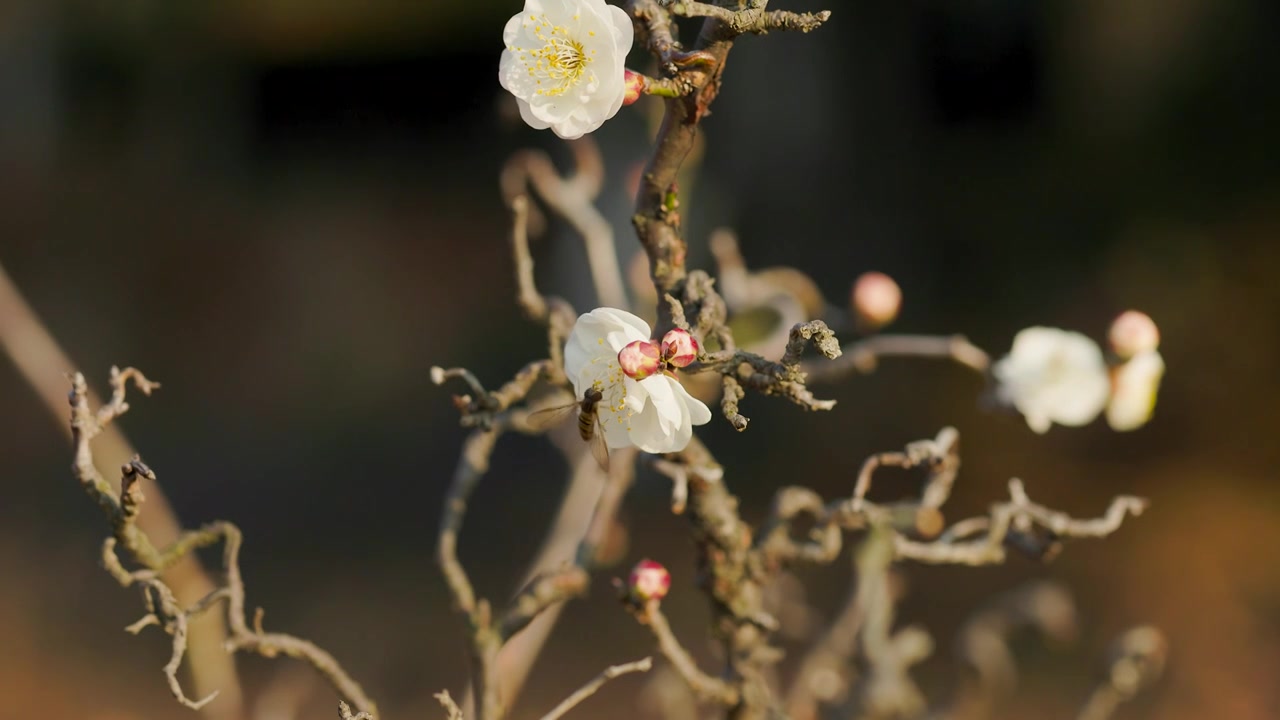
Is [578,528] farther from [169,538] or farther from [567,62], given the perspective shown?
[567,62]

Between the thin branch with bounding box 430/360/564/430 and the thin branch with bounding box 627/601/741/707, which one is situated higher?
the thin branch with bounding box 430/360/564/430

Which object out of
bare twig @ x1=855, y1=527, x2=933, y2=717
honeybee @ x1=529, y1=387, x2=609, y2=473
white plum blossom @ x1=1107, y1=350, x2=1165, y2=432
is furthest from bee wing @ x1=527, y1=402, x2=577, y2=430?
white plum blossom @ x1=1107, y1=350, x2=1165, y2=432

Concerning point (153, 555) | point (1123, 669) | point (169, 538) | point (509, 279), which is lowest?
point (1123, 669)

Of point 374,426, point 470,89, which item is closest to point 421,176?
point 470,89

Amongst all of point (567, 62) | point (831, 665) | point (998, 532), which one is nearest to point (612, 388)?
point (567, 62)

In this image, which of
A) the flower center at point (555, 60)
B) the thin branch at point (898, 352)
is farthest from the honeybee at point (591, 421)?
the thin branch at point (898, 352)

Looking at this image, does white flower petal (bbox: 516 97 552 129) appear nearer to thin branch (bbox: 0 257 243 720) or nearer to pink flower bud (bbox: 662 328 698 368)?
pink flower bud (bbox: 662 328 698 368)

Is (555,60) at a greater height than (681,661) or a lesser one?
greater

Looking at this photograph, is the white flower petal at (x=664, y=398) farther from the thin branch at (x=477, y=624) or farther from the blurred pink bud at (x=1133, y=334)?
the blurred pink bud at (x=1133, y=334)
